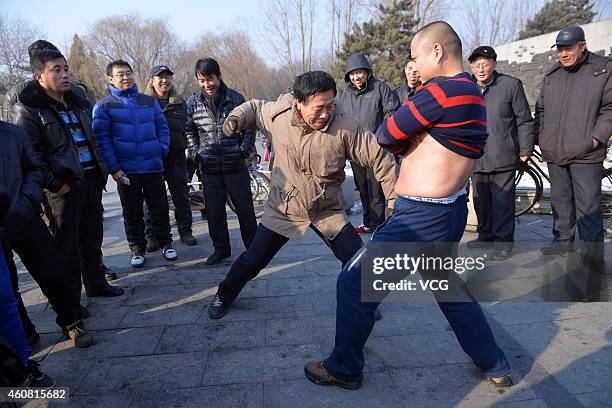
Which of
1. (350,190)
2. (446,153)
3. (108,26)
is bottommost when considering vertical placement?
(350,190)

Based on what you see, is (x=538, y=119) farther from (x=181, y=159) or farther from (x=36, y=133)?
(x=36, y=133)

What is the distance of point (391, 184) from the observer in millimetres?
2650

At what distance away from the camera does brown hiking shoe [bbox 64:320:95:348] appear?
2.86 m

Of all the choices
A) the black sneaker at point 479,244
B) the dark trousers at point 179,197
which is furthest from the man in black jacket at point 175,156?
the black sneaker at point 479,244

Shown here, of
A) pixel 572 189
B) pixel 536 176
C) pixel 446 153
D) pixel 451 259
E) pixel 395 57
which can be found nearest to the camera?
pixel 446 153

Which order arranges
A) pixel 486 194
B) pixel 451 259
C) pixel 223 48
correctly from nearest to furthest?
pixel 451 259 < pixel 486 194 < pixel 223 48

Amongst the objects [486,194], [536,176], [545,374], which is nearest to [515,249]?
[486,194]

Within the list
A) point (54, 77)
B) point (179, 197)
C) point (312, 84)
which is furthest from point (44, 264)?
point (179, 197)

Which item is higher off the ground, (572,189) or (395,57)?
(395,57)

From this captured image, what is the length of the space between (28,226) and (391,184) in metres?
2.24

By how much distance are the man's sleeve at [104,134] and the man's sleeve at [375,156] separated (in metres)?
2.52

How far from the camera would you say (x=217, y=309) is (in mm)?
3211

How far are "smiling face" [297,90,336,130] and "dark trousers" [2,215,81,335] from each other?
1790 millimetres

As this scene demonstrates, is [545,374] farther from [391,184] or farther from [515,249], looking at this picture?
[515,249]
